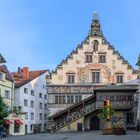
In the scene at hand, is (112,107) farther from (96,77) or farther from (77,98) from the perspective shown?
(96,77)

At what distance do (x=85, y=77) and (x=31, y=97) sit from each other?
11.1 metres

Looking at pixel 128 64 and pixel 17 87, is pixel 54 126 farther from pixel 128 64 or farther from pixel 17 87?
pixel 128 64

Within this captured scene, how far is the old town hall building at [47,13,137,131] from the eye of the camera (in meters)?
67.8

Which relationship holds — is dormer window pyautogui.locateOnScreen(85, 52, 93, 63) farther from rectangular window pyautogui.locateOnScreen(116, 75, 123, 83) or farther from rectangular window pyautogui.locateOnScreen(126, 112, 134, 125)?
rectangular window pyautogui.locateOnScreen(126, 112, 134, 125)

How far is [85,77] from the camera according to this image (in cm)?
6888

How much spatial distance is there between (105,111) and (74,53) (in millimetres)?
20878

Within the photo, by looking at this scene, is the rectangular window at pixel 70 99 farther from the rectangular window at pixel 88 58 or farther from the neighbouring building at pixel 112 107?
the rectangular window at pixel 88 58

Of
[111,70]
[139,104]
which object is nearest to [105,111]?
[139,104]

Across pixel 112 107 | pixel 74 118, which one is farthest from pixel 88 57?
pixel 74 118

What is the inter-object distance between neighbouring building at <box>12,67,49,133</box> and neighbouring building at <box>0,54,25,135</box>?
6.04 ft

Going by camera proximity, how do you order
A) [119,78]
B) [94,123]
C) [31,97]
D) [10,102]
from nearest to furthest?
[10,102], [94,123], [119,78], [31,97]

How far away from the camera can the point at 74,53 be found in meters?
69.5

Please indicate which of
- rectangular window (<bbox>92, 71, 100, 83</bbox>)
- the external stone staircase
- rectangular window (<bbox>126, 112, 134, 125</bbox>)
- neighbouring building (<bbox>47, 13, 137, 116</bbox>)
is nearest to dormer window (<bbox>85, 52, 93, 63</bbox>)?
neighbouring building (<bbox>47, 13, 137, 116</bbox>)

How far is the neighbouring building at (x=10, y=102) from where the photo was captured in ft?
199
